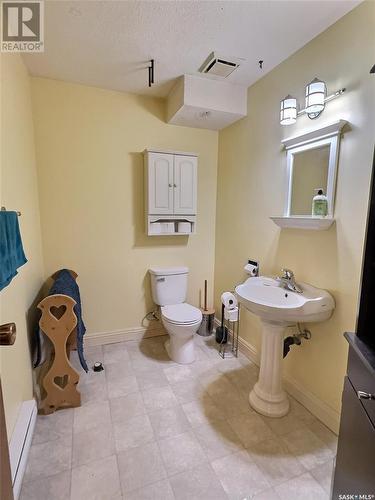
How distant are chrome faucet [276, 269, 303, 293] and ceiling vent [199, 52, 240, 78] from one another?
5.33 feet

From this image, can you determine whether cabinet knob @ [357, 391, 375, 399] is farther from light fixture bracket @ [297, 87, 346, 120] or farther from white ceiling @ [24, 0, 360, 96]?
white ceiling @ [24, 0, 360, 96]

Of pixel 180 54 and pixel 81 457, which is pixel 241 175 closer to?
pixel 180 54

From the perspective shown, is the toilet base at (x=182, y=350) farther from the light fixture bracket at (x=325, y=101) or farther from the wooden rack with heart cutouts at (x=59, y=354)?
the light fixture bracket at (x=325, y=101)

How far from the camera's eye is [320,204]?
1666 mm

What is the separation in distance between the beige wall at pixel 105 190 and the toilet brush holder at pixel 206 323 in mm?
599

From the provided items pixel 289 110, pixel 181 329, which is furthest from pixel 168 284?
pixel 289 110

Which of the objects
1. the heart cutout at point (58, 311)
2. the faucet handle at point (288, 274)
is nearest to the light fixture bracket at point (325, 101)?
the faucet handle at point (288, 274)

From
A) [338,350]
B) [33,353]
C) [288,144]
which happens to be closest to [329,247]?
[338,350]

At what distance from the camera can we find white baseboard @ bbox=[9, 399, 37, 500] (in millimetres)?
1283

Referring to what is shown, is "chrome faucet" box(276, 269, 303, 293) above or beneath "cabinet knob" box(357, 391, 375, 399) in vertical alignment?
above

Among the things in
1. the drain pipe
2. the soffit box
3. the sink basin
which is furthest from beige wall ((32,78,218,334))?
the drain pipe

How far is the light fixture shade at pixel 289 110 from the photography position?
1805mm

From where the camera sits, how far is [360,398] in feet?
2.65
